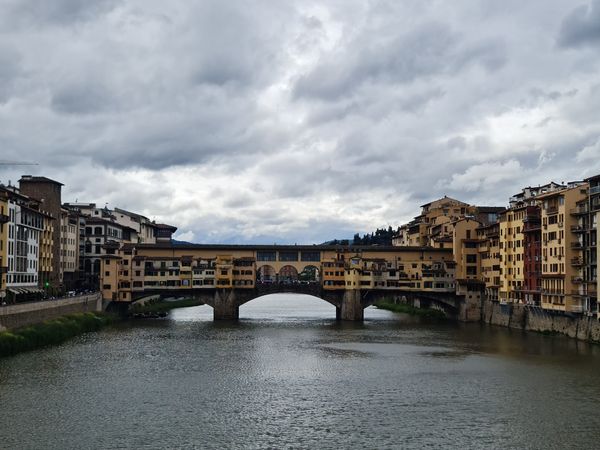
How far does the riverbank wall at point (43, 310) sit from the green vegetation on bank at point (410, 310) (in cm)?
4764

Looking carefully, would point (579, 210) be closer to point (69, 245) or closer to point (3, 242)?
point (3, 242)

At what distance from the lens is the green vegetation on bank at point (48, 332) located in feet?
186

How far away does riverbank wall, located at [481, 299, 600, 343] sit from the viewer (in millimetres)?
68000

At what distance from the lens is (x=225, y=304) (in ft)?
331

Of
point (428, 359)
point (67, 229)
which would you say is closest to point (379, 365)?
point (428, 359)

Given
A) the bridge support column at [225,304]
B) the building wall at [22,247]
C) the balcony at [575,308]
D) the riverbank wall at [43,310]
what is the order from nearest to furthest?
the riverbank wall at [43,310] < the balcony at [575,308] < the building wall at [22,247] < the bridge support column at [225,304]

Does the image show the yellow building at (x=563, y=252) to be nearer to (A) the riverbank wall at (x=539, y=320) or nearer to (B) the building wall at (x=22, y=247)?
(A) the riverbank wall at (x=539, y=320)

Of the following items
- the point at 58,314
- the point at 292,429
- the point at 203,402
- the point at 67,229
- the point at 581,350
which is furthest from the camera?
the point at 67,229

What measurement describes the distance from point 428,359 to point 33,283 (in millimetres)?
53011

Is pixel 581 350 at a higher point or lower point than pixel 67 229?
lower

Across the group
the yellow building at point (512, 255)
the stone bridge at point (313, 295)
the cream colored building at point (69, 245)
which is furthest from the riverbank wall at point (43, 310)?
the yellow building at point (512, 255)

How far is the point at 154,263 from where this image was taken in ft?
336

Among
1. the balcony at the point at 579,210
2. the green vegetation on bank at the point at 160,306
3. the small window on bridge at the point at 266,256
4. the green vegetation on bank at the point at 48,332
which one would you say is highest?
the balcony at the point at 579,210

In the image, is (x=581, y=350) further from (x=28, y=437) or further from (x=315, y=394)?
(x=28, y=437)
